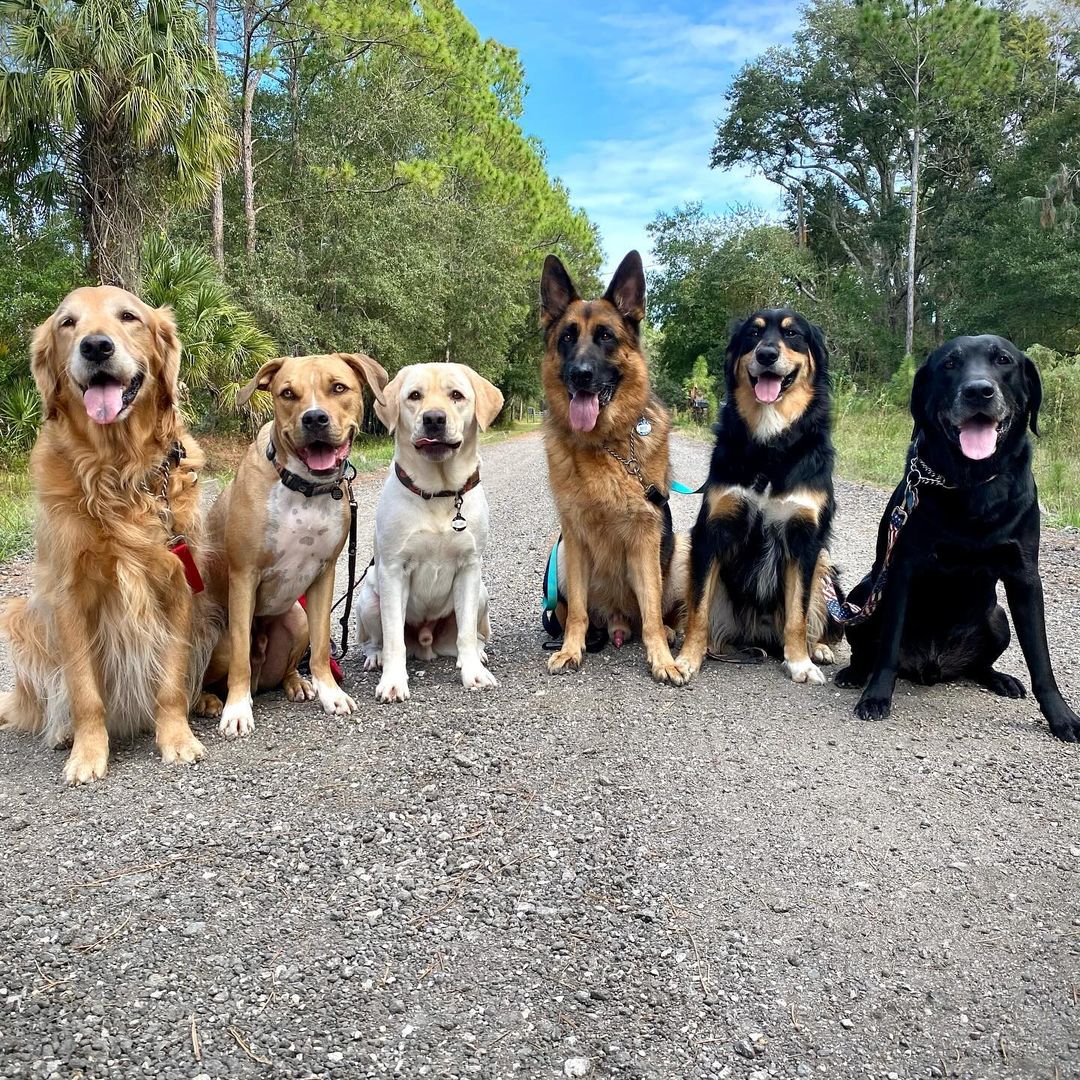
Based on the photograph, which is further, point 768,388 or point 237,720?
point 768,388

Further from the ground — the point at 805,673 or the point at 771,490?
the point at 771,490

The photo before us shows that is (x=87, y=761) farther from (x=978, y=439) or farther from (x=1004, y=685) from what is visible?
(x=1004, y=685)

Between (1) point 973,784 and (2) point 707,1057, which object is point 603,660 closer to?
(1) point 973,784

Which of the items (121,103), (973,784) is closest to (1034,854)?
(973,784)

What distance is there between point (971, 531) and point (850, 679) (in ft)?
3.73

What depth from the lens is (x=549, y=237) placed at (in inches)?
1818

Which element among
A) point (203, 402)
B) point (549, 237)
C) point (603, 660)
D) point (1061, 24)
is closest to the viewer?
point (603, 660)

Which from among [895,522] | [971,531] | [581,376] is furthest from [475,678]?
[971,531]

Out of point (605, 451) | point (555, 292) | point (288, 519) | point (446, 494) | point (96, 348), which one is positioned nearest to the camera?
point (96, 348)

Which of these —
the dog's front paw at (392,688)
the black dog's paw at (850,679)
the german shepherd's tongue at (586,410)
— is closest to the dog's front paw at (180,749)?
the dog's front paw at (392,688)

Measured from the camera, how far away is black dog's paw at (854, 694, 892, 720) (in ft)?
12.7

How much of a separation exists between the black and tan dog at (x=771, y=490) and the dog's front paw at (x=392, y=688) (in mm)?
1551

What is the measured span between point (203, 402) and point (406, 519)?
50.5ft

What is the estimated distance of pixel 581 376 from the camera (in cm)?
466
